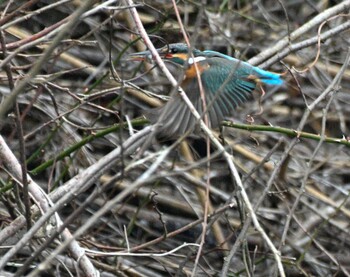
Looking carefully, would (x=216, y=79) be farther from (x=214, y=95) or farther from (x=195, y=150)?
(x=195, y=150)

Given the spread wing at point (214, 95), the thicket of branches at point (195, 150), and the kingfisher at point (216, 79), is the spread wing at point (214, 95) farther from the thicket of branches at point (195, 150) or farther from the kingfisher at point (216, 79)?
the thicket of branches at point (195, 150)

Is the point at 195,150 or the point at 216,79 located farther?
the point at 195,150

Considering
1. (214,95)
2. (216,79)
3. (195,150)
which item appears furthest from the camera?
(195,150)

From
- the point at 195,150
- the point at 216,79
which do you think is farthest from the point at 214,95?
the point at 195,150

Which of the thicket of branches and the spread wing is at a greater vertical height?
the spread wing

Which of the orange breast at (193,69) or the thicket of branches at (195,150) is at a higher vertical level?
the orange breast at (193,69)

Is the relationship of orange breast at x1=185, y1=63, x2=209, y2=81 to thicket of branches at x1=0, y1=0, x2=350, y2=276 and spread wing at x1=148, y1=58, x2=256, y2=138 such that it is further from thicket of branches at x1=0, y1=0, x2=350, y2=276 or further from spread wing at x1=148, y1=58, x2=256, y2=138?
thicket of branches at x1=0, y1=0, x2=350, y2=276

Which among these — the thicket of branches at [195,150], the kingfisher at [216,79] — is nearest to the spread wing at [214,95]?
the kingfisher at [216,79]

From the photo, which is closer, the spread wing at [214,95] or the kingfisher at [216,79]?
the spread wing at [214,95]

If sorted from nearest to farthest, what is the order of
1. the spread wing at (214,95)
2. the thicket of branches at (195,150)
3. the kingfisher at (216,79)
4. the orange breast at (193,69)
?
the spread wing at (214,95) < the kingfisher at (216,79) < the orange breast at (193,69) < the thicket of branches at (195,150)

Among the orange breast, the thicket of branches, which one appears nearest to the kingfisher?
the orange breast

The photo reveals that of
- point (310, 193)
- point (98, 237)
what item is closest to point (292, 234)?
point (310, 193)

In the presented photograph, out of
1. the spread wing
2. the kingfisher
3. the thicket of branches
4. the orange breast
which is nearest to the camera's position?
the spread wing

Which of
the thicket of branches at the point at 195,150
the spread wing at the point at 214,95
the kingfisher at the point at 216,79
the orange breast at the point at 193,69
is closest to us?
the spread wing at the point at 214,95
